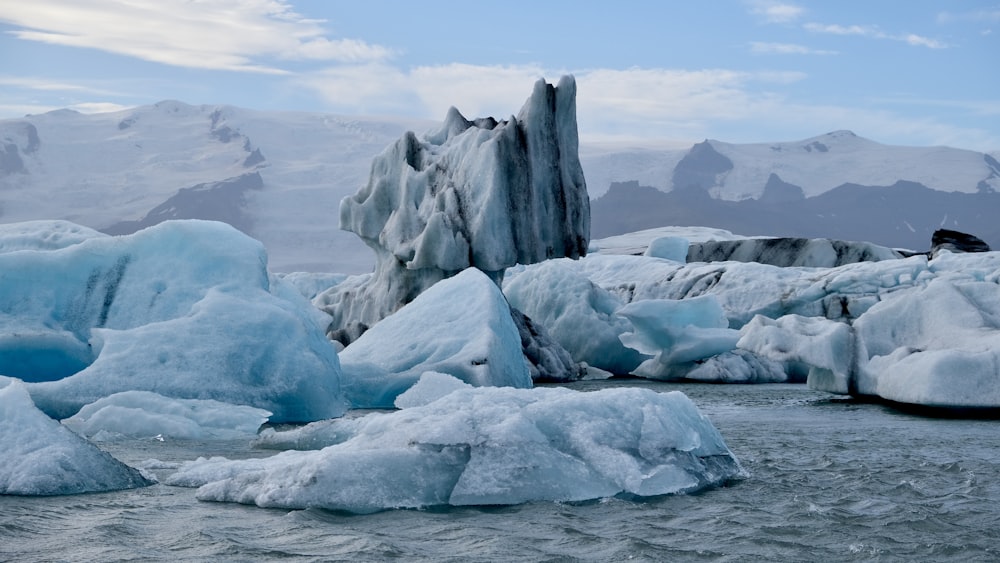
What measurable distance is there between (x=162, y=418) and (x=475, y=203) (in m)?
11.4

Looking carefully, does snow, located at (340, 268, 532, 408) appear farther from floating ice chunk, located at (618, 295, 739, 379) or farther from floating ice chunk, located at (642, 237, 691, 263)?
floating ice chunk, located at (642, 237, 691, 263)

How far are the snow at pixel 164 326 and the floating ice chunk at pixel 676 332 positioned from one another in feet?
26.3

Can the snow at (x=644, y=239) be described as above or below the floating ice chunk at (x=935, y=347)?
below

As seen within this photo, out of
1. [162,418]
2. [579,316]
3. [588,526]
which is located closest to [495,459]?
[588,526]

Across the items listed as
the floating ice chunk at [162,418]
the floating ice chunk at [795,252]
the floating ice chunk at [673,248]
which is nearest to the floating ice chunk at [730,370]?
the floating ice chunk at [795,252]

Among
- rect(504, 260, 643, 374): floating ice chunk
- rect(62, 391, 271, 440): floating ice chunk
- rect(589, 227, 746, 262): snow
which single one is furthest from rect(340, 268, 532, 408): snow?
rect(589, 227, 746, 262): snow

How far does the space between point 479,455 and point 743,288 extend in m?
17.7

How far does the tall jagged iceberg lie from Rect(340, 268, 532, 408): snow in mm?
5872

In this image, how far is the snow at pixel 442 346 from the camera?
1225 cm

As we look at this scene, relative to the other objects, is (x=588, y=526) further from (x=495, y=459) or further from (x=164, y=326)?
(x=164, y=326)

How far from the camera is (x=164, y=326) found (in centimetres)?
1012

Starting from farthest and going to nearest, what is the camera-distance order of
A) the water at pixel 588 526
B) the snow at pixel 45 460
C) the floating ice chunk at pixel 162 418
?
the floating ice chunk at pixel 162 418
the snow at pixel 45 460
the water at pixel 588 526

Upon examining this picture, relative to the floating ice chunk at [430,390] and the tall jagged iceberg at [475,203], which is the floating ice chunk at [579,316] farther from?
the floating ice chunk at [430,390]

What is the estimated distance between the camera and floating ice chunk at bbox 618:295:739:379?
18344mm
